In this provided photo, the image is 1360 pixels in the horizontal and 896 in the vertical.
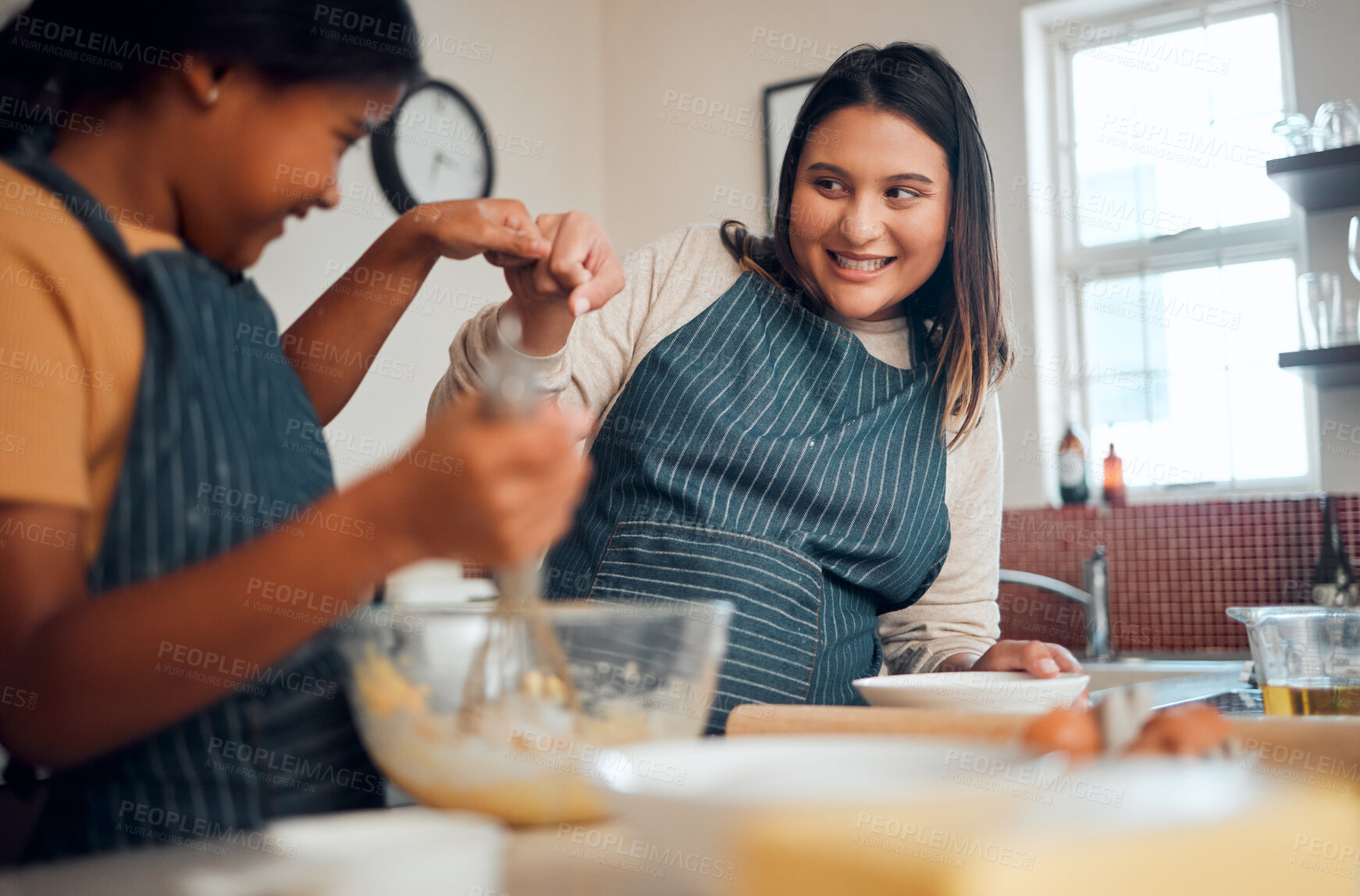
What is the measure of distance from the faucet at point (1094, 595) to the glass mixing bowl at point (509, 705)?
6.69 ft

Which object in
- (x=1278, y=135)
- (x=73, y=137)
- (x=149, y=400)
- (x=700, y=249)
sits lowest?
(x=149, y=400)

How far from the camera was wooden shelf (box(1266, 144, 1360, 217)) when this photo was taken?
2314mm

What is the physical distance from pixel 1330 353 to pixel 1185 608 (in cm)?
62

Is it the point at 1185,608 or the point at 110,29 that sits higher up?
the point at 110,29

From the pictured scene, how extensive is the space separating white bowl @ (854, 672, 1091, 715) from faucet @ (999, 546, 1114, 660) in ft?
5.60

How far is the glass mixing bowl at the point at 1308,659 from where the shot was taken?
91 centimetres

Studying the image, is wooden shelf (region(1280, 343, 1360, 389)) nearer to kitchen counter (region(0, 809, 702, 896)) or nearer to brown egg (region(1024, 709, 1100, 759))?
brown egg (region(1024, 709, 1100, 759))

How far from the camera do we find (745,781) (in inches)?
16.4

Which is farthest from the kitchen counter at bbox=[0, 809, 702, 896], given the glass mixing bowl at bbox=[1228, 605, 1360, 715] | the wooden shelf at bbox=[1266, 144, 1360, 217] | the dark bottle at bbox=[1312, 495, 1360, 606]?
the wooden shelf at bbox=[1266, 144, 1360, 217]

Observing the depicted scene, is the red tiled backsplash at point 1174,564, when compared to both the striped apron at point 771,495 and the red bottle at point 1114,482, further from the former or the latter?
the striped apron at point 771,495

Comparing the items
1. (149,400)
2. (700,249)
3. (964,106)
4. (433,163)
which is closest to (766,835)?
(149,400)

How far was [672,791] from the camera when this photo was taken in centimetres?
38

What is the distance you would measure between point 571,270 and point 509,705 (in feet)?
1.29

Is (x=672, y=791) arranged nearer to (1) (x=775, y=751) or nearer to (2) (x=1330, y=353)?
(1) (x=775, y=751)
